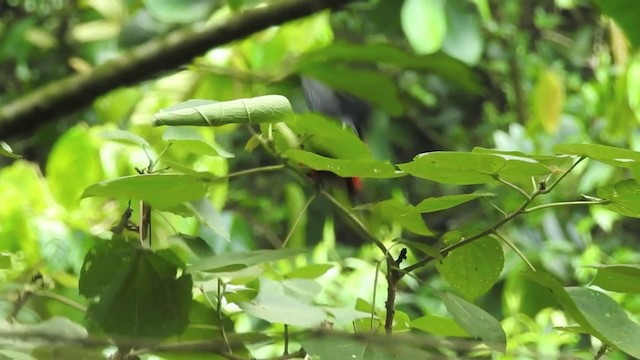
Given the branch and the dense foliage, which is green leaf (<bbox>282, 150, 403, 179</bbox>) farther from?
the branch

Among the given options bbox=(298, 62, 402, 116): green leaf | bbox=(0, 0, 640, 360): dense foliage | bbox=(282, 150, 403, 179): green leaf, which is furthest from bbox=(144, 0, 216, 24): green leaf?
bbox=(282, 150, 403, 179): green leaf

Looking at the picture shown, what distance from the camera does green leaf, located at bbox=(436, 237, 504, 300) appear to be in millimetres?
358

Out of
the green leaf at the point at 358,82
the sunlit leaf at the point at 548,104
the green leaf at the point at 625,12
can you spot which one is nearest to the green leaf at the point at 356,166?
the green leaf at the point at 625,12

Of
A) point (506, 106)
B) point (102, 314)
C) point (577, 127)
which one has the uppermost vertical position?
point (102, 314)

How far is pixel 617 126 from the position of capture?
1.05 meters

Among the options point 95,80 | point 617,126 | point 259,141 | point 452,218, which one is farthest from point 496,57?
point 259,141

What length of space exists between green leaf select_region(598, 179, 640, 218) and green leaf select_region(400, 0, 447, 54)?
1.78 feet

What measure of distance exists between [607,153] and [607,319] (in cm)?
9

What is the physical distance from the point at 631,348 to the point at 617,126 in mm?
785

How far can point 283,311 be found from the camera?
0.36 meters

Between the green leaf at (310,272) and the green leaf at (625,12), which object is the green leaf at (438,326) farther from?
the green leaf at (625,12)

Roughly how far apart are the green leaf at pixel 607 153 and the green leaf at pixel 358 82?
42 cm

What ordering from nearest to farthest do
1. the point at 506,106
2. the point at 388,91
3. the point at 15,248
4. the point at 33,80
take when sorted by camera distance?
the point at 15,248 < the point at 388,91 < the point at 33,80 < the point at 506,106

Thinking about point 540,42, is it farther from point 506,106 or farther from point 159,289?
point 159,289
